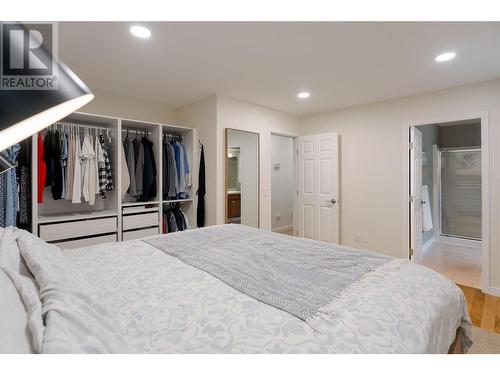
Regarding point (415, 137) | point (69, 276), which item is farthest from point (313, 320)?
point (415, 137)

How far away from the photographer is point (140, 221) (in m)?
3.01

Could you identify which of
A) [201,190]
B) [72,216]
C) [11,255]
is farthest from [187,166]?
[11,255]

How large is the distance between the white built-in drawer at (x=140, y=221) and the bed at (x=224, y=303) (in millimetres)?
1450

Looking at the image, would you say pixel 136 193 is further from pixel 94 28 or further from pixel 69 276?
pixel 69 276

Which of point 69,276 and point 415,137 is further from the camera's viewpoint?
point 415,137

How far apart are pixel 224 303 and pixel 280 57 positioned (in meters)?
2.05

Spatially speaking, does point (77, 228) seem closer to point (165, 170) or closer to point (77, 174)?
point (77, 174)

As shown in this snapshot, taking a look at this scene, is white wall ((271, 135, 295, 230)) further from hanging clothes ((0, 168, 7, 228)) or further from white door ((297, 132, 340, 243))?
hanging clothes ((0, 168, 7, 228))

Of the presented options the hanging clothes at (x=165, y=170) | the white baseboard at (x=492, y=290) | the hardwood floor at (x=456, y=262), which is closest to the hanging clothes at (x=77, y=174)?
the hanging clothes at (x=165, y=170)

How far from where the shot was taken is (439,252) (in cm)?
408

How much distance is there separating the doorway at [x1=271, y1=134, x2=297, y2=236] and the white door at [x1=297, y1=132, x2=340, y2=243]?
0.46 meters

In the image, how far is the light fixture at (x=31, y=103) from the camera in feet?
1.20
